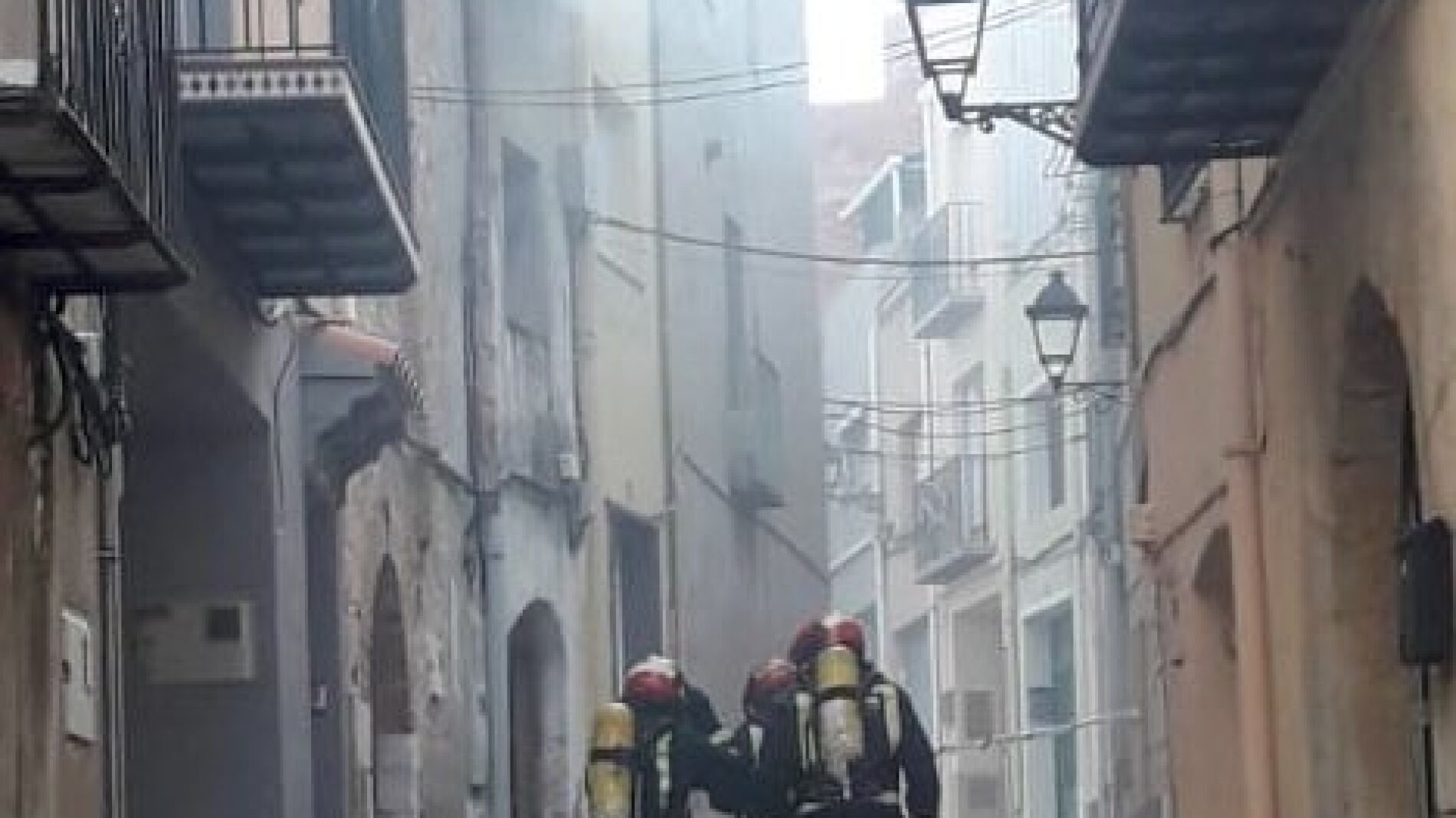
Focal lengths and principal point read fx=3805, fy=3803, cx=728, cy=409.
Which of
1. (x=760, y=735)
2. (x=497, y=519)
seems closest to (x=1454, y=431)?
(x=760, y=735)

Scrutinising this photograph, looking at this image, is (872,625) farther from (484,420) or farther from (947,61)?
(947,61)

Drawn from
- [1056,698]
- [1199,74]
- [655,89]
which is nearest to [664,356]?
[655,89]

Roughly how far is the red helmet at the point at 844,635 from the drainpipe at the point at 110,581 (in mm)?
2935

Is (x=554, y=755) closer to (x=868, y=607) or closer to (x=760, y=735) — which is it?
(x=760, y=735)

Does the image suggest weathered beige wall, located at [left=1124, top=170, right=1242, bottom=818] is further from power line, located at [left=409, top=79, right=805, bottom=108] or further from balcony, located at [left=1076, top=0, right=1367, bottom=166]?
power line, located at [left=409, top=79, right=805, bottom=108]

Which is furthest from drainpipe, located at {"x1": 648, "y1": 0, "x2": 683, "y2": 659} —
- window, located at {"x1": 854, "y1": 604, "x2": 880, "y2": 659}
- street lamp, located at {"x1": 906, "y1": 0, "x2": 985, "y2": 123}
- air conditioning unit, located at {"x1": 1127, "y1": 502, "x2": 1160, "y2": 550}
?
window, located at {"x1": 854, "y1": 604, "x2": 880, "y2": 659}

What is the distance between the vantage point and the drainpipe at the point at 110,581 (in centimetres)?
1077

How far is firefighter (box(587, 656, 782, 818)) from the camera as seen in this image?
13.3 meters

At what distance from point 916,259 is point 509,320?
21623mm

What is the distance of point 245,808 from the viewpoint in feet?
45.6

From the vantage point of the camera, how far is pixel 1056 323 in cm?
1944

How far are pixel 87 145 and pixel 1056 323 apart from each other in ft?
38.8

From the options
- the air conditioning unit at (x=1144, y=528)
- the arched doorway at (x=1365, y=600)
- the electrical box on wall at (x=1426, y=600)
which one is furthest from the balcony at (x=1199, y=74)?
the air conditioning unit at (x=1144, y=528)

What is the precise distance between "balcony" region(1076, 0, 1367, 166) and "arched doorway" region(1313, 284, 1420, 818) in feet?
2.49
